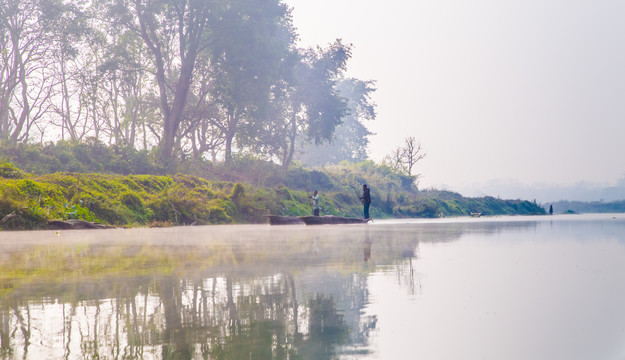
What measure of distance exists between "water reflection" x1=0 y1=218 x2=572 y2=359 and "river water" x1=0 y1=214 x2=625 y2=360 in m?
0.01

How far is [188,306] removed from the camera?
5.16m

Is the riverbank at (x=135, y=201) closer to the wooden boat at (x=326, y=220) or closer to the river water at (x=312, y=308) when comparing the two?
the wooden boat at (x=326, y=220)

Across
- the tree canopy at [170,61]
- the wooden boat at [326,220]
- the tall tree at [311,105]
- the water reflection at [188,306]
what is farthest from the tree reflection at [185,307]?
the tall tree at [311,105]

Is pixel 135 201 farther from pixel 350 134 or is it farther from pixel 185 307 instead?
pixel 350 134

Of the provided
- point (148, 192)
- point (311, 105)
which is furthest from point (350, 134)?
point (148, 192)

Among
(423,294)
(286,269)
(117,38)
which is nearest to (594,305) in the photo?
(423,294)

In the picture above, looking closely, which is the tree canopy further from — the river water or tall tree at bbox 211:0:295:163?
the river water

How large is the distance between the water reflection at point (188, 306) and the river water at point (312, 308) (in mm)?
15

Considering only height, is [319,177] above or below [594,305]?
above

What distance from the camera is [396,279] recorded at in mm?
6973

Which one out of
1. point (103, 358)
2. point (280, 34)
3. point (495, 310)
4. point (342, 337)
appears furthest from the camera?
point (280, 34)

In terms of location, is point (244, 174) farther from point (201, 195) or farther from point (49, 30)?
point (49, 30)

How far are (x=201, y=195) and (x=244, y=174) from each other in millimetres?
14622

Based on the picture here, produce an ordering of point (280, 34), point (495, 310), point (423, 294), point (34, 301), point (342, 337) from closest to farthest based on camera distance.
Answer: point (342, 337)
point (495, 310)
point (34, 301)
point (423, 294)
point (280, 34)
